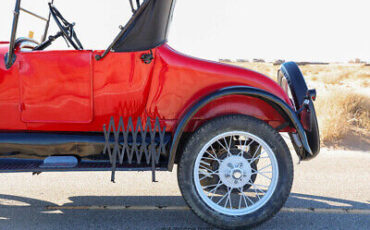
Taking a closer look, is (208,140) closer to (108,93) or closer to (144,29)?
(108,93)

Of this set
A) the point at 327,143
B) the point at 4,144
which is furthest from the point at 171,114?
the point at 327,143

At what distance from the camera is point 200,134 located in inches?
128

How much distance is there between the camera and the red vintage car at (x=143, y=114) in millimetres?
3262

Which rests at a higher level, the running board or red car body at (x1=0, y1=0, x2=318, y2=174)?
red car body at (x1=0, y1=0, x2=318, y2=174)

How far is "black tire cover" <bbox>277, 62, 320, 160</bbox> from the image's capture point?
12.0 feet

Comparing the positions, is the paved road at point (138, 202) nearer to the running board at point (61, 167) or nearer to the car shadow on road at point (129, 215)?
the car shadow on road at point (129, 215)

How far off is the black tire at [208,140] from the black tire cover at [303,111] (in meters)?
0.49

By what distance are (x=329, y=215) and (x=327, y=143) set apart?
4.14 meters

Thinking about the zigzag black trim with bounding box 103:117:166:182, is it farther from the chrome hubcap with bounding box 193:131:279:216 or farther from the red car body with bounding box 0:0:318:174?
the chrome hubcap with bounding box 193:131:279:216

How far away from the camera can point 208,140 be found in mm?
3254

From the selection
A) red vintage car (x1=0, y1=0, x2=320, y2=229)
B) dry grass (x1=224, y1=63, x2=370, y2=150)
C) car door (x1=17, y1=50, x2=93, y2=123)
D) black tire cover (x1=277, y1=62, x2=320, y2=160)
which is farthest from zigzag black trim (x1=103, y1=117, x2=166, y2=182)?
dry grass (x1=224, y1=63, x2=370, y2=150)

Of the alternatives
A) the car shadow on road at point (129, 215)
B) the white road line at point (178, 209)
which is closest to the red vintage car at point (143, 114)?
the car shadow on road at point (129, 215)

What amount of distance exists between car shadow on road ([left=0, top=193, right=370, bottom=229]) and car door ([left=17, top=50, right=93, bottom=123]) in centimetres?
94

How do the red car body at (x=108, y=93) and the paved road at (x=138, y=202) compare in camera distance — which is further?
the paved road at (x=138, y=202)
